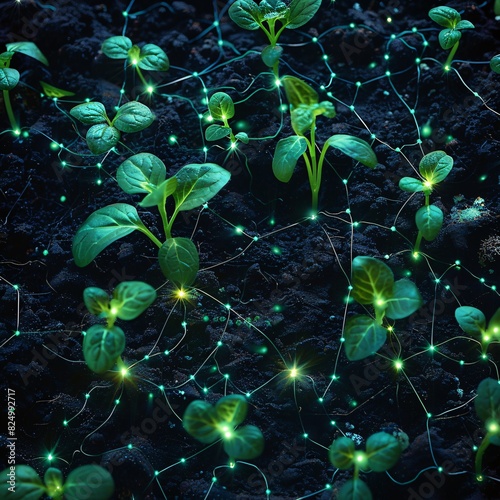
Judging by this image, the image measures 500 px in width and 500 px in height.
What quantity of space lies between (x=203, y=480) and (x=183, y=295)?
55 cm

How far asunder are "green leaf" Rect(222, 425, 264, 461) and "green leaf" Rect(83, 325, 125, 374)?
35cm

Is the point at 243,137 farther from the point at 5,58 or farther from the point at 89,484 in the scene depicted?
the point at 89,484

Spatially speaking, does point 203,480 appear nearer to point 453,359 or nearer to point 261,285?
point 261,285

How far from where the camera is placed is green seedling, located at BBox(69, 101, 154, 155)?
185 centimetres

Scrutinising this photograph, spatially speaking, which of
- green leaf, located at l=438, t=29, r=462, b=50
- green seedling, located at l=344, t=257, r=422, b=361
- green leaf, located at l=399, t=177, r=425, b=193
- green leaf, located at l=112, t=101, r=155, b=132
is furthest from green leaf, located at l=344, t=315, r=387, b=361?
green leaf, located at l=438, t=29, r=462, b=50

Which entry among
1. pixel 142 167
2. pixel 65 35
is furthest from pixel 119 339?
pixel 65 35

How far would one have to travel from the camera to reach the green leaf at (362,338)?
59.1 inches

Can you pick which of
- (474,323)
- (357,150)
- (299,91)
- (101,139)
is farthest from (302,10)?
(474,323)

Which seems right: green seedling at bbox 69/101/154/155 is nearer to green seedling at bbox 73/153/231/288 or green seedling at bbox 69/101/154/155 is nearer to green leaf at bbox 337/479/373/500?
green seedling at bbox 73/153/231/288

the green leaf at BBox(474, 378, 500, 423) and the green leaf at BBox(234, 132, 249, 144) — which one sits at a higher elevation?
the green leaf at BBox(234, 132, 249, 144)

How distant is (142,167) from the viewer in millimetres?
1771

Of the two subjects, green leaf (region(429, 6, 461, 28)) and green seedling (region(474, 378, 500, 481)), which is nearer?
green seedling (region(474, 378, 500, 481))

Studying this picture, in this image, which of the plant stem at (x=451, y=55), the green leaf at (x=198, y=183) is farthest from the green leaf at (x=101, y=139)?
the plant stem at (x=451, y=55)

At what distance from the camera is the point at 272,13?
6.29 ft
